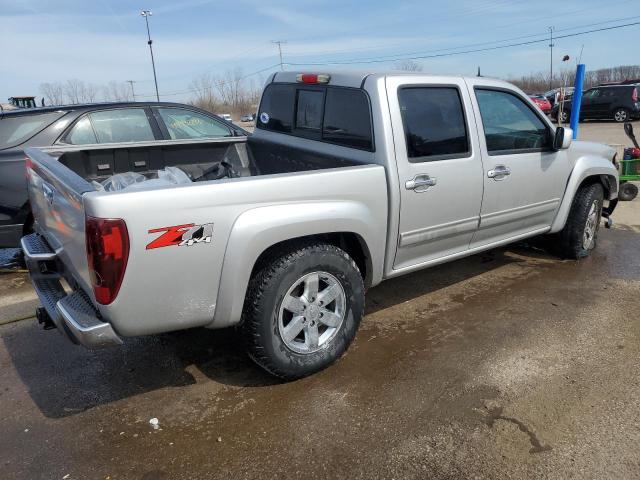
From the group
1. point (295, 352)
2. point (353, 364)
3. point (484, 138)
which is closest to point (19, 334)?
point (295, 352)

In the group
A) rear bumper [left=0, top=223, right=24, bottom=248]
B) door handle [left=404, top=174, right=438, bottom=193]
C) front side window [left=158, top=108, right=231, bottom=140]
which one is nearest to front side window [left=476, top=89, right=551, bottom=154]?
door handle [left=404, top=174, right=438, bottom=193]

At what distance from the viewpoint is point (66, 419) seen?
2943mm

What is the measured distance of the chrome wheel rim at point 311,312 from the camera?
309cm

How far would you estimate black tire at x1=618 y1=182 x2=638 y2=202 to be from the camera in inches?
304

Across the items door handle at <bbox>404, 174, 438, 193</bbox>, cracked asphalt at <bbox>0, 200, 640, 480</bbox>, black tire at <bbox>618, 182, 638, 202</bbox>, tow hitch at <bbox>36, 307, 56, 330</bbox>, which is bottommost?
cracked asphalt at <bbox>0, 200, 640, 480</bbox>

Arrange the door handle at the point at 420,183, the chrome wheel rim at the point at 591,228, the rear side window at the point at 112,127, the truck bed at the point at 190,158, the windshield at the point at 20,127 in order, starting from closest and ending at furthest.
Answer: the door handle at the point at 420,183 < the truck bed at the point at 190,158 < the windshield at the point at 20,127 < the chrome wheel rim at the point at 591,228 < the rear side window at the point at 112,127

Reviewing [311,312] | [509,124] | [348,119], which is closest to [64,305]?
[311,312]

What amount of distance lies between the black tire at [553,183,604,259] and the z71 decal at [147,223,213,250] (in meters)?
3.98

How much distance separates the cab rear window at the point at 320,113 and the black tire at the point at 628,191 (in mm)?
5753

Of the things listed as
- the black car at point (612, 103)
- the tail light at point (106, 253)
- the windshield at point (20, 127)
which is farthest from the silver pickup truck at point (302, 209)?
the black car at point (612, 103)

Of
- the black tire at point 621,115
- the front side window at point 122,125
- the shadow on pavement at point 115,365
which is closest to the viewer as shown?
the shadow on pavement at point 115,365

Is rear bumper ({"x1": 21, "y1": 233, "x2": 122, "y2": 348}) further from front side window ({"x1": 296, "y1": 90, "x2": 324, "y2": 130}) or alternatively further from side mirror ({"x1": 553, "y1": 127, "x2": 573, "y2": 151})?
side mirror ({"x1": 553, "y1": 127, "x2": 573, "y2": 151})

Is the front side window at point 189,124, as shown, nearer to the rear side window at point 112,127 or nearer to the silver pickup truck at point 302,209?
the rear side window at point 112,127

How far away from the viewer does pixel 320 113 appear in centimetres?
406
